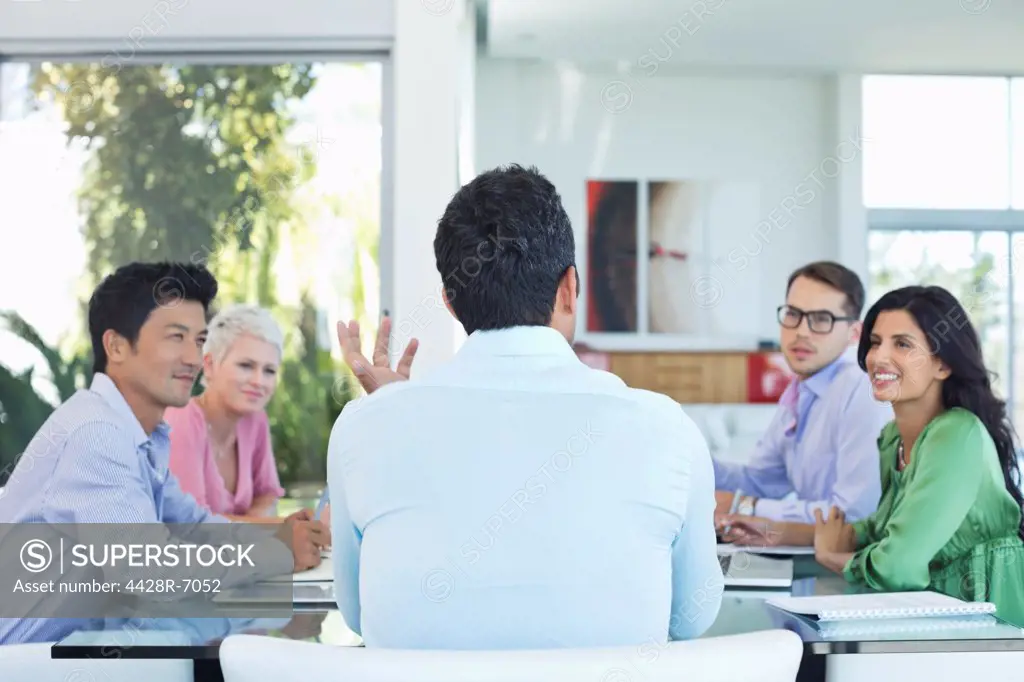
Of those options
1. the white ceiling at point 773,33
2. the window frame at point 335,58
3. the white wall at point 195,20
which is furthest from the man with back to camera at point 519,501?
the white ceiling at point 773,33

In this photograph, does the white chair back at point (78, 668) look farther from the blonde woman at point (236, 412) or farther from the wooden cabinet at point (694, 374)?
the wooden cabinet at point (694, 374)

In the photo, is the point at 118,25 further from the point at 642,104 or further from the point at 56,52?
the point at 642,104

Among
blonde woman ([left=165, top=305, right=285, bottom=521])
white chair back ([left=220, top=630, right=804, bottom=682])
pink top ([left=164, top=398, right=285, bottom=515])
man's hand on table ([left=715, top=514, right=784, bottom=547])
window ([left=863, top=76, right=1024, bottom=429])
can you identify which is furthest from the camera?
window ([left=863, top=76, right=1024, bottom=429])

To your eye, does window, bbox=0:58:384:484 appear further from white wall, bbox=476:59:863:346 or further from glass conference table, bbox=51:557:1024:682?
white wall, bbox=476:59:863:346

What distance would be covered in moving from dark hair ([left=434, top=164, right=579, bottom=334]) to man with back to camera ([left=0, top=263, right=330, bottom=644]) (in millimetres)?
805

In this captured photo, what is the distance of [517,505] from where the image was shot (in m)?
1.25

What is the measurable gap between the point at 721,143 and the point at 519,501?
6013 mm

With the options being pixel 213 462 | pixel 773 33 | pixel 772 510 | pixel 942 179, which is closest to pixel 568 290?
pixel 772 510

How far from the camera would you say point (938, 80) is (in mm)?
6992

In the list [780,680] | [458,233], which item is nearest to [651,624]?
[780,680]

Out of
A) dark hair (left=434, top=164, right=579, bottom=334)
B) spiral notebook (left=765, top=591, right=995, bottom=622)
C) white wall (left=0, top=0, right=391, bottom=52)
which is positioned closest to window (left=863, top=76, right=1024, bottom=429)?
white wall (left=0, top=0, right=391, bottom=52)

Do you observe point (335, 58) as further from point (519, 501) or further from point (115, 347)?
point (519, 501)

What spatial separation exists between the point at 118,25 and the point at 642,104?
4.06 metres

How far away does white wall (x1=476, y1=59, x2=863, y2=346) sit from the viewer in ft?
22.2
